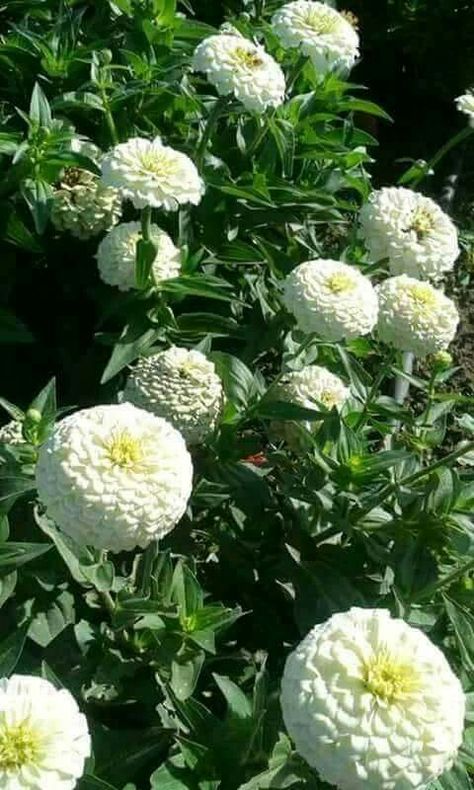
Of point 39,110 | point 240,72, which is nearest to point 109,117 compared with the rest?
point 39,110

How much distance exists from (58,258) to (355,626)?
160cm

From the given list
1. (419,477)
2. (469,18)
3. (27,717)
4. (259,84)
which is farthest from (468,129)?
(469,18)

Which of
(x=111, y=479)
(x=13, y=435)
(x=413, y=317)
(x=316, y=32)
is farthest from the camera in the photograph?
(x=316, y=32)

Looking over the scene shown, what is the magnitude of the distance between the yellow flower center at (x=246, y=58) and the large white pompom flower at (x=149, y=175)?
0.38 metres

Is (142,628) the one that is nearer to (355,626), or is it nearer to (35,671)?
(35,671)

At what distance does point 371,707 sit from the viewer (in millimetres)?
1277

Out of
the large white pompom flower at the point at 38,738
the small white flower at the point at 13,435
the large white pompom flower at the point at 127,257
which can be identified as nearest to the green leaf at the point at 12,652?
the large white pompom flower at the point at 38,738

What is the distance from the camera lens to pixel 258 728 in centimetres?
160

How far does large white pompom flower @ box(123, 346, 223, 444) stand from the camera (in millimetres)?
1937

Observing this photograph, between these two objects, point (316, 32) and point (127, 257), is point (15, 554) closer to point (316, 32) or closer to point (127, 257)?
point (127, 257)

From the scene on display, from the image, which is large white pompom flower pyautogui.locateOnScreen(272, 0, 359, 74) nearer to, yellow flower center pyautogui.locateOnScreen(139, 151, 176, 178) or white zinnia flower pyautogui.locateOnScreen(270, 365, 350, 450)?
yellow flower center pyautogui.locateOnScreen(139, 151, 176, 178)

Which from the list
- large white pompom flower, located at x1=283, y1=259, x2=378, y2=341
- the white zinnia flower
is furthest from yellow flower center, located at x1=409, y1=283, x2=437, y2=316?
the white zinnia flower

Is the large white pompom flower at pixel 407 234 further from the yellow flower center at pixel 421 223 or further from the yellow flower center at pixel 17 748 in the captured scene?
the yellow flower center at pixel 17 748

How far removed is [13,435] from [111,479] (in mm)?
502
